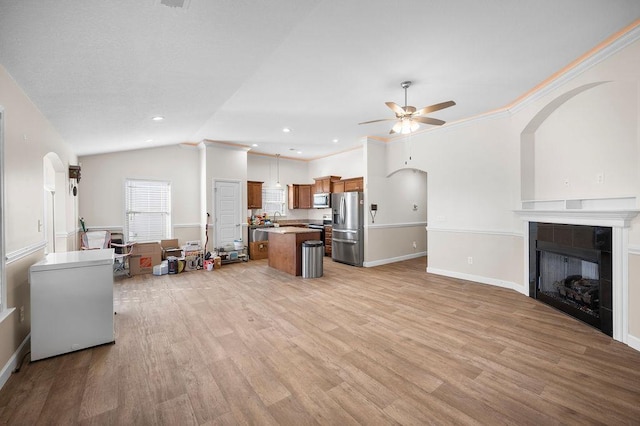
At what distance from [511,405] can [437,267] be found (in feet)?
12.8

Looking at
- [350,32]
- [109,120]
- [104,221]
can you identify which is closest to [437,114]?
[350,32]

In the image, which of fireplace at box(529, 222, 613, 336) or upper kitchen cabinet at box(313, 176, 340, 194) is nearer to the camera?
fireplace at box(529, 222, 613, 336)

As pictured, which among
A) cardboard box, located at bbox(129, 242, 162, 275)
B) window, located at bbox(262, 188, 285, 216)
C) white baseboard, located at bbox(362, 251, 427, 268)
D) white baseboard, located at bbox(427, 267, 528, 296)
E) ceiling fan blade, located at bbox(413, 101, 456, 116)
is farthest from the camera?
window, located at bbox(262, 188, 285, 216)

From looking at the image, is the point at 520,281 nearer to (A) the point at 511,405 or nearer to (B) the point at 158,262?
(A) the point at 511,405

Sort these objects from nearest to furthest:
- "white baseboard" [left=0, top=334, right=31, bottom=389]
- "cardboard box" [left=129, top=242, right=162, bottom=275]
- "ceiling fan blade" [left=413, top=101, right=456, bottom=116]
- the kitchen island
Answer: "white baseboard" [left=0, top=334, right=31, bottom=389] → "ceiling fan blade" [left=413, top=101, right=456, bottom=116] → the kitchen island → "cardboard box" [left=129, top=242, right=162, bottom=275]

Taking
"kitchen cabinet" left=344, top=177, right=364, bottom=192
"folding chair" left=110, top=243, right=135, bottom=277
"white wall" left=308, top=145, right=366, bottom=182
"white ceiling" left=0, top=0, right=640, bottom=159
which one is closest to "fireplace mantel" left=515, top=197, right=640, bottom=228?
"white ceiling" left=0, top=0, right=640, bottom=159

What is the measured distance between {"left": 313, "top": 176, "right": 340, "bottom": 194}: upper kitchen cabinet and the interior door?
2313 mm

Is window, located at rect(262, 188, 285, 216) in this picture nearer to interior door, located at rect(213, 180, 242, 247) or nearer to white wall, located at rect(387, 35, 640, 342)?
interior door, located at rect(213, 180, 242, 247)

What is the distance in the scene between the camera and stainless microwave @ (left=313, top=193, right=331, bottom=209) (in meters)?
7.55

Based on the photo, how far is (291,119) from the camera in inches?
194

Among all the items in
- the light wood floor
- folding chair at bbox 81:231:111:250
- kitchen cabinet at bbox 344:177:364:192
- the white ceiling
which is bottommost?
the light wood floor

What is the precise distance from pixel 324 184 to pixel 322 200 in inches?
20.4

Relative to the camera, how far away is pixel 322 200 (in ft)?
25.3

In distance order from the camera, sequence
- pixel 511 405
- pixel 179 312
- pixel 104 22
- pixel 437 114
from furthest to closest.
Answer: pixel 437 114, pixel 179 312, pixel 511 405, pixel 104 22
